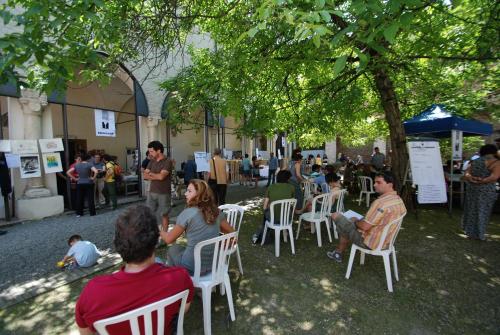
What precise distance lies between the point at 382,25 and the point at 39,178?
7.85 meters

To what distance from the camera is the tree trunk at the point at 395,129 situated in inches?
254

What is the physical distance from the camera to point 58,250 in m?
4.71

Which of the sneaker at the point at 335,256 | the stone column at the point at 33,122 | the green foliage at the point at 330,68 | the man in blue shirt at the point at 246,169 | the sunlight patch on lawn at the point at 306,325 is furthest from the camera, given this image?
the man in blue shirt at the point at 246,169

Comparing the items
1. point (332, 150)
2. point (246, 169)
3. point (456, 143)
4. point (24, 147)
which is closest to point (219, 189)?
point (24, 147)

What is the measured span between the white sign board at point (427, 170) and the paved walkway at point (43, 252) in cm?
563

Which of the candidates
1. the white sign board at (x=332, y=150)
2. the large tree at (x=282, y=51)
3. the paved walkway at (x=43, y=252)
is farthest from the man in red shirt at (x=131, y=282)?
the white sign board at (x=332, y=150)

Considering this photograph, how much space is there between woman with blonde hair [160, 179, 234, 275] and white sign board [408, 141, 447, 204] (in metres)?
4.80

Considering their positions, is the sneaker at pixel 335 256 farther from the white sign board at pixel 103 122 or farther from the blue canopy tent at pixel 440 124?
the white sign board at pixel 103 122

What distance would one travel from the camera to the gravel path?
12.9ft

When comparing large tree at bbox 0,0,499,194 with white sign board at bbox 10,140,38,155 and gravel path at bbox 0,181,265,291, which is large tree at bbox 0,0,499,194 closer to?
white sign board at bbox 10,140,38,155

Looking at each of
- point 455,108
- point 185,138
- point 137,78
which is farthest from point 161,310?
point 185,138

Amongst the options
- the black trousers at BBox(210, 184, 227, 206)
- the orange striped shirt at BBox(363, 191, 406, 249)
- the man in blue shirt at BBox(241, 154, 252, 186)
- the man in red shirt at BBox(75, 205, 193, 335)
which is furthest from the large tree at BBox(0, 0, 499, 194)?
the man in blue shirt at BBox(241, 154, 252, 186)

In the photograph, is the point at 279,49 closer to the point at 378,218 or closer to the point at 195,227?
the point at 378,218

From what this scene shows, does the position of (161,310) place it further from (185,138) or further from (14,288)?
(185,138)
